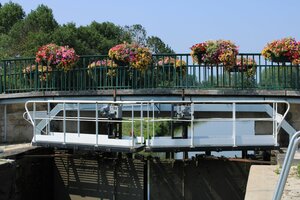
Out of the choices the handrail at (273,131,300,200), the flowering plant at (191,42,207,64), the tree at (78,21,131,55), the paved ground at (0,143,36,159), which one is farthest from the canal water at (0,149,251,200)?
the tree at (78,21,131,55)

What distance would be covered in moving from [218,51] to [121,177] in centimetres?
433

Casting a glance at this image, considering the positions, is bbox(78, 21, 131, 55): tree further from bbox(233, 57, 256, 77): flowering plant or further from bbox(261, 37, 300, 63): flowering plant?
bbox(261, 37, 300, 63): flowering plant

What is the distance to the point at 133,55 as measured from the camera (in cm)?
1225

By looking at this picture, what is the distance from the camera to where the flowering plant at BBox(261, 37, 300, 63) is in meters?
11.3

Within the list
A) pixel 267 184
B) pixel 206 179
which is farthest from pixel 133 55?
pixel 267 184

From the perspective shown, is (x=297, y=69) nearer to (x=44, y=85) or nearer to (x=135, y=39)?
(x=44, y=85)

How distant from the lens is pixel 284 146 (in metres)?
12.2

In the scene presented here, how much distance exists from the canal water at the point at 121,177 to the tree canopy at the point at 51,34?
20.2m

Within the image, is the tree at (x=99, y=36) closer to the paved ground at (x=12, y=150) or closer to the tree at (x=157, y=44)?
the tree at (x=157, y=44)

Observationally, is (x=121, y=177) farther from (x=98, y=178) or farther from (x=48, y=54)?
(x=48, y=54)

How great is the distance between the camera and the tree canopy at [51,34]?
33947mm

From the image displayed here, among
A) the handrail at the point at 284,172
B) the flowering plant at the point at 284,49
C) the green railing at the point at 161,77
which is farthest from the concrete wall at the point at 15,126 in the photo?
the handrail at the point at 284,172

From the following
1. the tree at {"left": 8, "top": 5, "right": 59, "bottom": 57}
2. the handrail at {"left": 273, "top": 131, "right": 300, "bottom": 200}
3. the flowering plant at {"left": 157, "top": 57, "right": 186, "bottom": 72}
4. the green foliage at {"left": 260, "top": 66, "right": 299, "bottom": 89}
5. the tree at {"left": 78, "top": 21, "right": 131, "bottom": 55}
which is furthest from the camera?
the tree at {"left": 78, "top": 21, "right": 131, "bottom": 55}

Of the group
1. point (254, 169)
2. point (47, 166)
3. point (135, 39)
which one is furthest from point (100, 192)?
point (135, 39)
